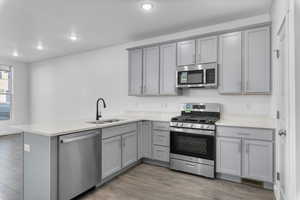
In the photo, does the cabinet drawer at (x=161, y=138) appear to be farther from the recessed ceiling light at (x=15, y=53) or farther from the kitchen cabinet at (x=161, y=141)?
the recessed ceiling light at (x=15, y=53)

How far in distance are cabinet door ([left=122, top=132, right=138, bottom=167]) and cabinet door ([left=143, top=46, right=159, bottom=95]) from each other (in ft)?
3.54

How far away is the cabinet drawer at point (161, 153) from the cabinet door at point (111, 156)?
0.78 metres

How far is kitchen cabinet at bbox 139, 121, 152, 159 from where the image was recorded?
3.53 m

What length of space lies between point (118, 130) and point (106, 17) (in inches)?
81.4

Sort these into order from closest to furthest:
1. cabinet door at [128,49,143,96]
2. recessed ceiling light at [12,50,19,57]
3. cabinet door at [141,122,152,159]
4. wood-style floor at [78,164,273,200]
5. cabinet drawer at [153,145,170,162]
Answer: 1. wood-style floor at [78,164,273,200]
2. cabinet drawer at [153,145,170,162]
3. cabinet door at [141,122,152,159]
4. cabinet door at [128,49,143,96]
5. recessed ceiling light at [12,50,19,57]

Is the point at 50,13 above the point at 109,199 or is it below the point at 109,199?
above

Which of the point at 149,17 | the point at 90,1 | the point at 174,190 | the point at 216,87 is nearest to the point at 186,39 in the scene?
the point at 149,17

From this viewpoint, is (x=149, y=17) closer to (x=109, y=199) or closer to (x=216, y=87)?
(x=216, y=87)


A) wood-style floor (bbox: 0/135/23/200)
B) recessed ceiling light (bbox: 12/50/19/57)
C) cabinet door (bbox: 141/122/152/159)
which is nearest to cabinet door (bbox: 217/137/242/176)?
cabinet door (bbox: 141/122/152/159)

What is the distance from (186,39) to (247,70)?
128 cm

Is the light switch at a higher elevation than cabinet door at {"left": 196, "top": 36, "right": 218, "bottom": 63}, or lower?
lower

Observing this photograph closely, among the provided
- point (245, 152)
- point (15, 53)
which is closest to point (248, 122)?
point (245, 152)

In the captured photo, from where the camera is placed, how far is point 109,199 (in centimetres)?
230

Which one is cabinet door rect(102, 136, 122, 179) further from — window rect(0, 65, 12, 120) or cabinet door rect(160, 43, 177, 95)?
window rect(0, 65, 12, 120)
